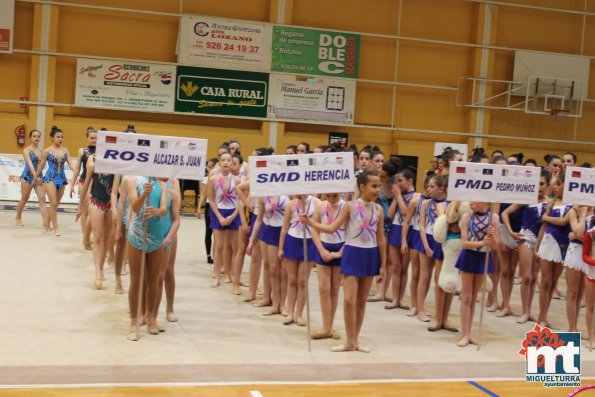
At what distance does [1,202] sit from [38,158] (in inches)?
180

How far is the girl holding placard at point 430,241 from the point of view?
27.1 ft

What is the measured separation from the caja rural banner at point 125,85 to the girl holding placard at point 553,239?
1338 cm

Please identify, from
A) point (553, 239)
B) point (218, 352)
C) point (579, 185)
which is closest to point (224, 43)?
point (553, 239)

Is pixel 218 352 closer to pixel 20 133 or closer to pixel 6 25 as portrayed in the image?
pixel 20 133

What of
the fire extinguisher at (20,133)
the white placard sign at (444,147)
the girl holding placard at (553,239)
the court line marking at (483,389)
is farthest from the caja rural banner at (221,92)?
the court line marking at (483,389)

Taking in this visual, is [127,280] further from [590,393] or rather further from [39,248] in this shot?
[590,393]

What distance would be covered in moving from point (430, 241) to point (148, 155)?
3354 mm

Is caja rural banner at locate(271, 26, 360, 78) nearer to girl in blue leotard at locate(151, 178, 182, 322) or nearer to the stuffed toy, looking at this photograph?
the stuffed toy

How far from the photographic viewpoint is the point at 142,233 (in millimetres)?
7047

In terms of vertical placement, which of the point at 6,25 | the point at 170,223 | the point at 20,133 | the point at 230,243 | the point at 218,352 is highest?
the point at 6,25

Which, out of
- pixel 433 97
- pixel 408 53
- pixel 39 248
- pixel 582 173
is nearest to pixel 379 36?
pixel 408 53

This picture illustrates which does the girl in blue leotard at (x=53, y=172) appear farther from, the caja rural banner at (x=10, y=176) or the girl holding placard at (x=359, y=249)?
the girl holding placard at (x=359, y=249)

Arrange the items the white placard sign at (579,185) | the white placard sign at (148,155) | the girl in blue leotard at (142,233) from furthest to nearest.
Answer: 1. the white placard sign at (579,185)
2. the girl in blue leotard at (142,233)
3. the white placard sign at (148,155)

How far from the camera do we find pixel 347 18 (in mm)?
21578
